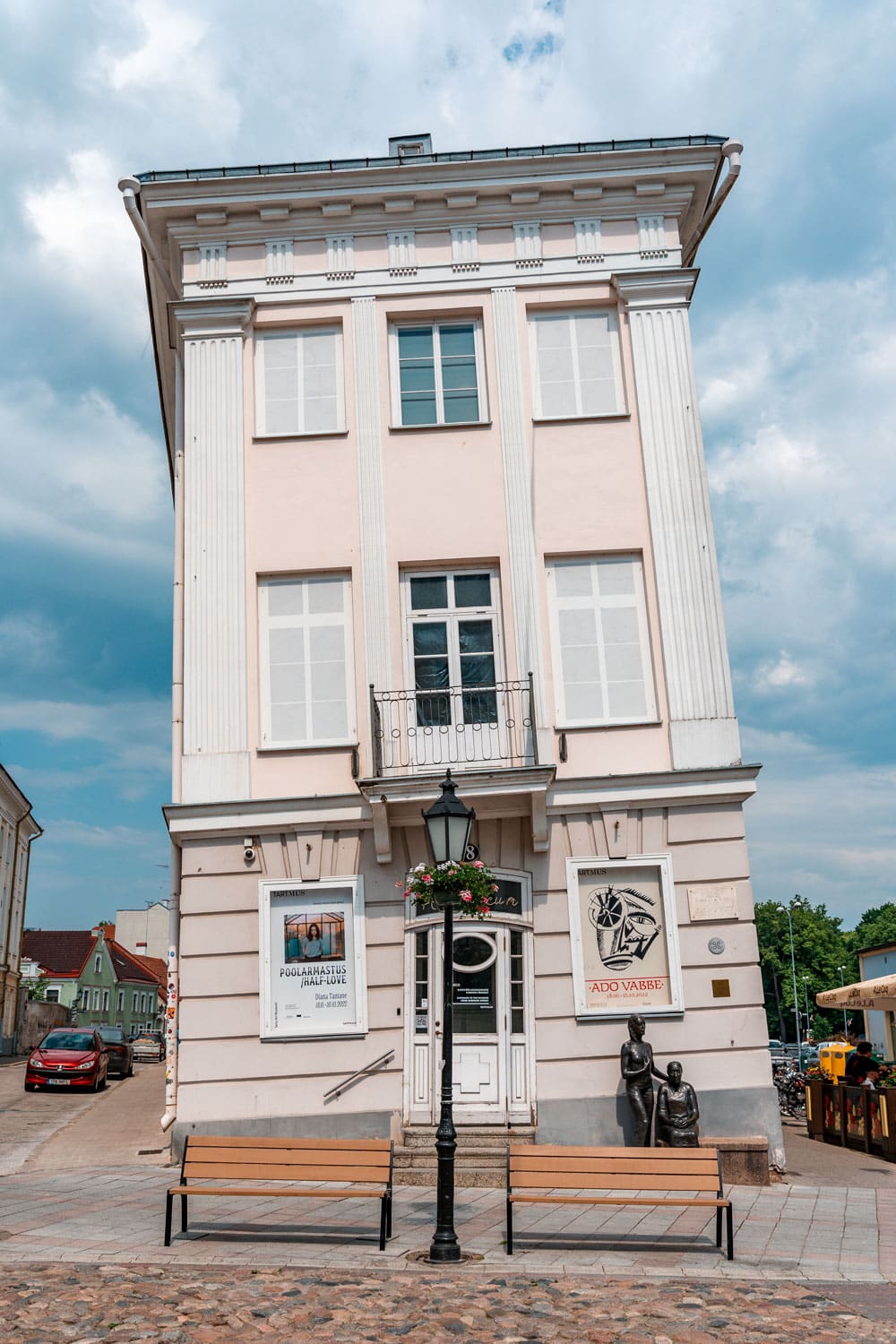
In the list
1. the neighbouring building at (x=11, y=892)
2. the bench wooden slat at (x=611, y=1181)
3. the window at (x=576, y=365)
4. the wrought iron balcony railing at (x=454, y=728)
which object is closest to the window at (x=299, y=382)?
the window at (x=576, y=365)

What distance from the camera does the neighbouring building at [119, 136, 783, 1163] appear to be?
13656 mm

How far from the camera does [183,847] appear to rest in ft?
47.1

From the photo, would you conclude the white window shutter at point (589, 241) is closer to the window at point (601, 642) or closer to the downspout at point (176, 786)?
the window at point (601, 642)

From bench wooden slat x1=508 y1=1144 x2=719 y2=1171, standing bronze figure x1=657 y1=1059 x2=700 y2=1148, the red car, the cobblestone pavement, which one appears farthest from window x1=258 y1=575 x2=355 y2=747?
the red car

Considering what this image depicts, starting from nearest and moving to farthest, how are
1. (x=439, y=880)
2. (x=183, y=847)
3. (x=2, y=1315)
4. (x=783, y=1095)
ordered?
(x=2, y=1315), (x=439, y=880), (x=183, y=847), (x=783, y=1095)

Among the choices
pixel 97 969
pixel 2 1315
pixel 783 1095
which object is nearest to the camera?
pixel 2 1315

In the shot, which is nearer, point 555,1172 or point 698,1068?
point 555,1172

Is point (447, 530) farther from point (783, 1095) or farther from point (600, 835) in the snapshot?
point (783, 1095)

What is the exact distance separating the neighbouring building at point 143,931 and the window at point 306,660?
9245cm

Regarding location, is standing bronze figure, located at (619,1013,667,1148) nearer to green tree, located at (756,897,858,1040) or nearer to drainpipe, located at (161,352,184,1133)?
drainpipe, located at (161,352,184,1133)

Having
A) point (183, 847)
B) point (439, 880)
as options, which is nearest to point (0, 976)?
point (183, 847)

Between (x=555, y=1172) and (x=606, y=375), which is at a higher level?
(x=606, y=375)

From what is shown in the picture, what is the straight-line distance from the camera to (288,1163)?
9594 millimetres

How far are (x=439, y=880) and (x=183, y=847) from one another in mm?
5165
